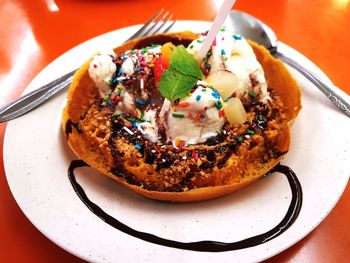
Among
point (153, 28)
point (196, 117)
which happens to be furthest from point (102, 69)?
Result: point (153, 28)

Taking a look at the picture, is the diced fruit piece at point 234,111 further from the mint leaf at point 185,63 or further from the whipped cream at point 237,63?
the mint leaf at point 185,63

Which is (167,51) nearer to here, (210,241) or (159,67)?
(159,67)

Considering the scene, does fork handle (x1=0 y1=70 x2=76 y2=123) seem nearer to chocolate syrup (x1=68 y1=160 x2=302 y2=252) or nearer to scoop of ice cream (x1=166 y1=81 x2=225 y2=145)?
chocolate syrup (x1=68 y1=160 x2=302 y2=252)

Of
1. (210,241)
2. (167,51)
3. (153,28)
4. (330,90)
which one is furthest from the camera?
(153,28)

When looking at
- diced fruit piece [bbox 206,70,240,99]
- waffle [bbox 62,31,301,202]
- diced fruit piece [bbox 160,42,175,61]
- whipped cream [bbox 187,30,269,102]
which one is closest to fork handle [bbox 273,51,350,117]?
waffle [bbox 62,31,301,202]

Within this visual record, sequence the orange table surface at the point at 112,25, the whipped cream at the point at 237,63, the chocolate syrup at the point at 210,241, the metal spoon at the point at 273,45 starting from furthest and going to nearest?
the orange table surface at the point at 112,25, the metal spoon at the point at 273,45, the whipped cream at the point at 237,63, the chocolate syrup at the point at 210,241

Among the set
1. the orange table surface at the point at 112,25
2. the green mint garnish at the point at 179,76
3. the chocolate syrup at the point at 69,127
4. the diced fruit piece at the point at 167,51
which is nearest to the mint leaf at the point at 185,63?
the green mint garnish at the point at 179,76
